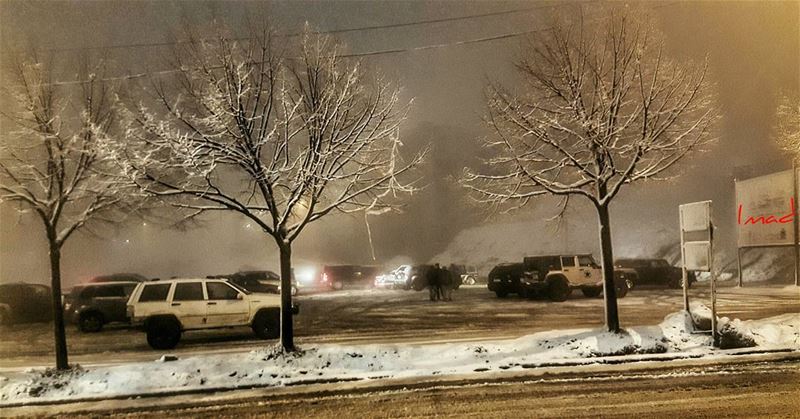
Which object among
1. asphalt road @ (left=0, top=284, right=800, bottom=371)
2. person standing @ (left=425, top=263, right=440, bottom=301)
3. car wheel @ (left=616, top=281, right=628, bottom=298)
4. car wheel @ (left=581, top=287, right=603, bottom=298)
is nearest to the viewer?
asphalt road @ (left=0, top=284, right=800, bottom=371)

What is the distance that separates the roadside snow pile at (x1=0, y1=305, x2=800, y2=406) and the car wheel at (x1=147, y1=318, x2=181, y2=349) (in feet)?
9.22

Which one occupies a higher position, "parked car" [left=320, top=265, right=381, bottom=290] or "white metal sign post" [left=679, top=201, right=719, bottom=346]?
"white metal sign post" [left=679, top=201, right=719, bottom=346]

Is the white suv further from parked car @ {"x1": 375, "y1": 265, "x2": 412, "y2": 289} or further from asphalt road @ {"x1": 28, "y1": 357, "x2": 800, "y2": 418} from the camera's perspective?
parked car @ {"x1": 375, "y1": 265, "x2": 412, "y2": 289}

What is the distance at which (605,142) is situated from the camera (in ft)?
37.3

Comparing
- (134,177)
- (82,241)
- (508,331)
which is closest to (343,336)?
(508,331)

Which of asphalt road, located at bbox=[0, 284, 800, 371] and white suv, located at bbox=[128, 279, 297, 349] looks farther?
asphalt road, located at bbox=[0, 284, 800, 371]

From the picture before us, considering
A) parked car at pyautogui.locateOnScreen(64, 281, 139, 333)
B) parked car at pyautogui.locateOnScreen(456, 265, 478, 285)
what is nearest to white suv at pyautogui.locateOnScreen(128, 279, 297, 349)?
parked car at pyautogui.locateOnScreen(64, 281, 139, 333)

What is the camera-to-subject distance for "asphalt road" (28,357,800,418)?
7.11 meters

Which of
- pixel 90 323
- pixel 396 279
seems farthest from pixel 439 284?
pixel 90 323

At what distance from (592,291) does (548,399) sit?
1640cm

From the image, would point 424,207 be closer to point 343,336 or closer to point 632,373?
point 343,336

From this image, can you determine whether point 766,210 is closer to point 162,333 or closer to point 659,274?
point 659,274

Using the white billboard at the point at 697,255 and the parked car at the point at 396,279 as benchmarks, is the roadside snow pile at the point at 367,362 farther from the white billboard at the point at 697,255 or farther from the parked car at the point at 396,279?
the parked car at the point at 396,279

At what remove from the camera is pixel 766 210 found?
27016mm
